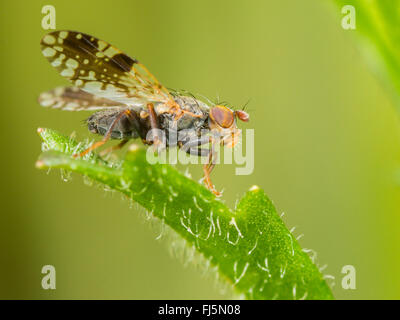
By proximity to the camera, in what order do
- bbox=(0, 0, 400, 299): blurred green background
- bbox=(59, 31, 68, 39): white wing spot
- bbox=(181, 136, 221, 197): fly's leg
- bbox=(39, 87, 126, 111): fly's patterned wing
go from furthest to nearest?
bbox=(0, 0, 400, 299): blurred green background → bbox=(181, 136, 221, 197): fly's leg → bbox=(59, 31, 68, 39): white wing spot → bbox=(39, 87, 126, 111): fly's patterned wing

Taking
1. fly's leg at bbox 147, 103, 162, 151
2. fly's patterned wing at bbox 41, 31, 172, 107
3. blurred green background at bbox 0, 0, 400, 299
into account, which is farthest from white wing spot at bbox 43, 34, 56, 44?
blurred green background at bbox 0, 0, 400, 299

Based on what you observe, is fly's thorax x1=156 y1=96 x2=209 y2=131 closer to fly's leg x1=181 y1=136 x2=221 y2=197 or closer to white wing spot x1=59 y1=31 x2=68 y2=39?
fly's leg x1=181 y1=136 x2=221 y2=197

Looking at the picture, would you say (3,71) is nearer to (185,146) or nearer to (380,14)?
(185,146)

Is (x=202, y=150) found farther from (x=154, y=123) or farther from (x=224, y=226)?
(x=224, y=226)

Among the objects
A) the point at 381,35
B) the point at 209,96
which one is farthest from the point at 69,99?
the point at 209,96

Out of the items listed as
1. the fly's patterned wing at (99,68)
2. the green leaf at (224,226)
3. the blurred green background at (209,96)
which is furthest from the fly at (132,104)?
the blurred green background at (209,96)

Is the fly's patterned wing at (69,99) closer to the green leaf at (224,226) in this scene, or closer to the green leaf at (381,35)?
the green leaf at (224,226)
